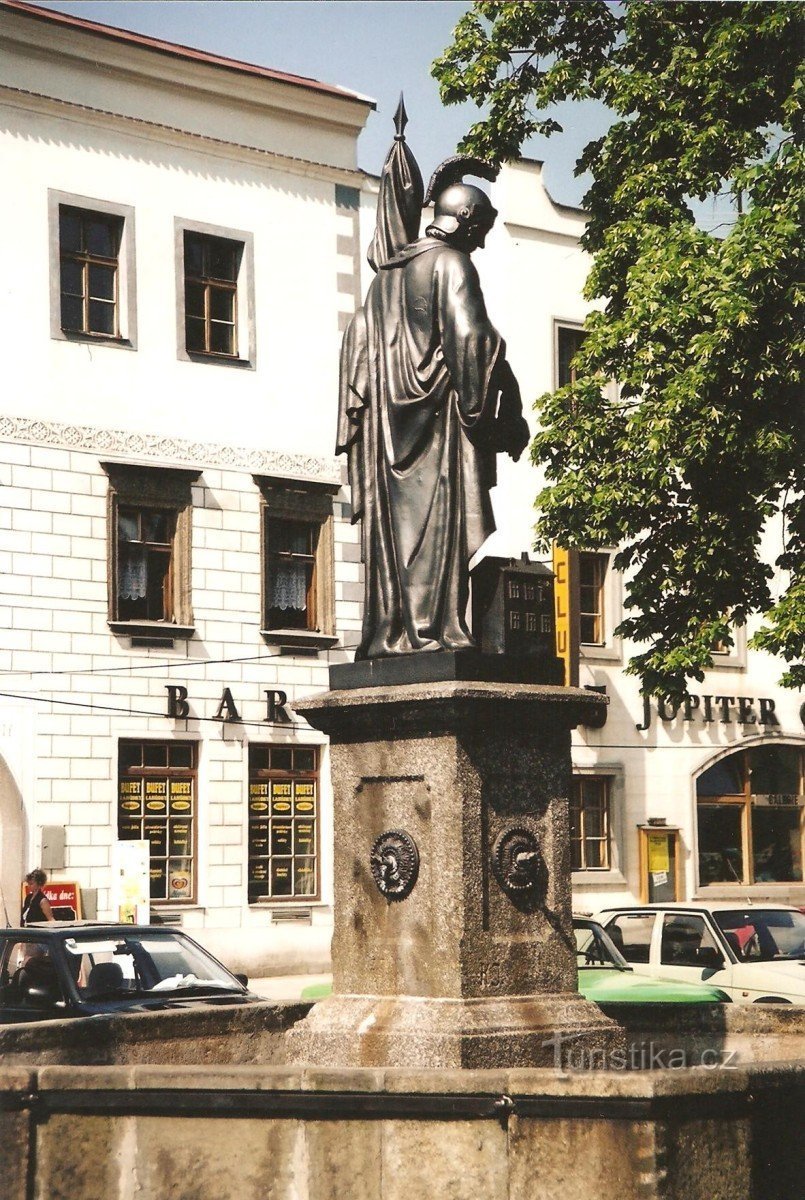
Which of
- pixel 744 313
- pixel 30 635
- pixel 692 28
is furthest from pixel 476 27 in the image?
pixel 30 635

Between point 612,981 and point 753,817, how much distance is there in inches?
755

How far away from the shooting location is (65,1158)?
6582 mm

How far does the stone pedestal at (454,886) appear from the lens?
7.70m

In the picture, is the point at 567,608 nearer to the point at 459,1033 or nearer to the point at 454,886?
the point at 454,886

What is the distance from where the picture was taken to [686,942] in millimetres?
16641

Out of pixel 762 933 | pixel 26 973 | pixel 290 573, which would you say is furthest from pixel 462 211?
pixel 290 573

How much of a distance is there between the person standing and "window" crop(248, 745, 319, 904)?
3.99m

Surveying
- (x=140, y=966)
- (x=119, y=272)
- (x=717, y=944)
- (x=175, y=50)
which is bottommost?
(x=717, y=944)

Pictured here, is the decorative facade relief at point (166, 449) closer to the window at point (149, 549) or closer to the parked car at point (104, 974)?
the window at point (149, 549)

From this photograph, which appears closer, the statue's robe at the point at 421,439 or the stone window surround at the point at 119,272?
the statue's robe at the point at 421,439

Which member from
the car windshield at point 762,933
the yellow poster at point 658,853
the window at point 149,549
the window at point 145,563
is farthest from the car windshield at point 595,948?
the yellow poster at point 658,853

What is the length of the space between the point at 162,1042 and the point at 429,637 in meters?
2.40

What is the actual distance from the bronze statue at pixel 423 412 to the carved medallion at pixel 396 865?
84 cm

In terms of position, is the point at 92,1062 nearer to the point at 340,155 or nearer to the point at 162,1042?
the point at 162,1042
